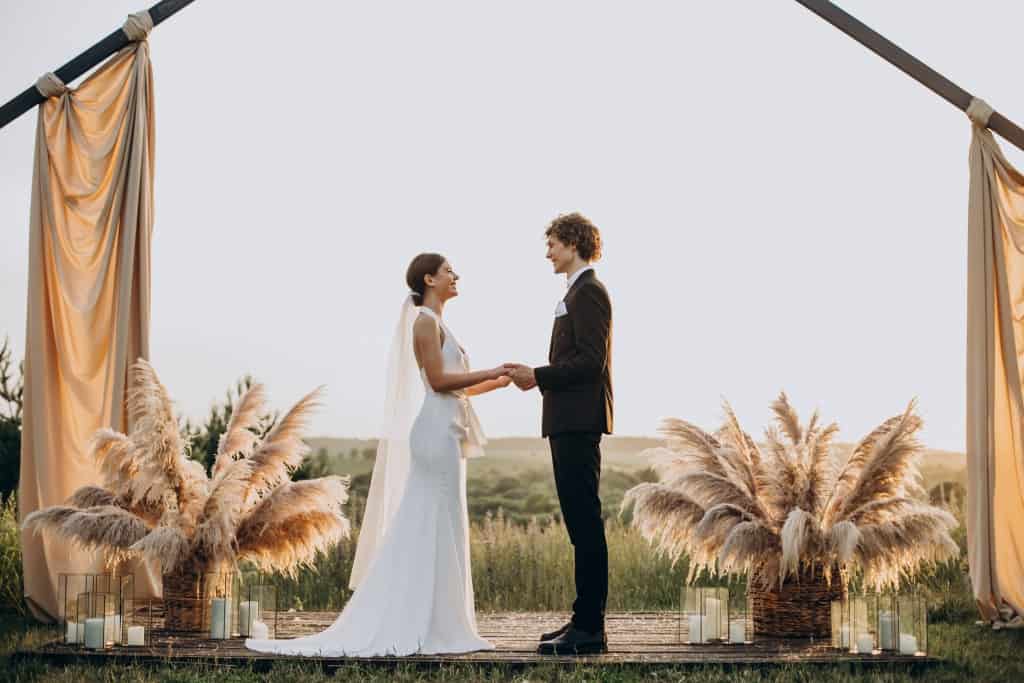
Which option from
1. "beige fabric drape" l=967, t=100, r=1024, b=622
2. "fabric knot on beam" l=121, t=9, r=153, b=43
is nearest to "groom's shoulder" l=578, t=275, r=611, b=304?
"beige fabric drape" l=967, t=100, r=1024, b=622

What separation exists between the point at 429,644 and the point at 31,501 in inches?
111

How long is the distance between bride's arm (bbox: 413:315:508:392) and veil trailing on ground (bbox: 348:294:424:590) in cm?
16

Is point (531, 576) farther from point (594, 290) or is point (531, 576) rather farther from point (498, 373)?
point (594, 290)

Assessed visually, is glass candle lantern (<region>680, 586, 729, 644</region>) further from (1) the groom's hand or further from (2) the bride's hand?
(2) the bride's hand

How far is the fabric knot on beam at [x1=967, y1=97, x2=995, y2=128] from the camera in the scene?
6.35 meters

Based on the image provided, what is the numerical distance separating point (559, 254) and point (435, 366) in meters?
0.82

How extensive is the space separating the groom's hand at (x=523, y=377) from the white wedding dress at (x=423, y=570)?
0.33 meters

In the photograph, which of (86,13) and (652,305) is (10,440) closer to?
(86,13)

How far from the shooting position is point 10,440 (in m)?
10.1

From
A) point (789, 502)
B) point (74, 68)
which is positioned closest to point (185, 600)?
point (789, 502)

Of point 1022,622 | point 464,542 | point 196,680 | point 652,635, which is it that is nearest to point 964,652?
point 1022,622

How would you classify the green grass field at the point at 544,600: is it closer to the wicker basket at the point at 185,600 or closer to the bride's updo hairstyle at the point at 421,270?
the wicker basket at the point at 185,600

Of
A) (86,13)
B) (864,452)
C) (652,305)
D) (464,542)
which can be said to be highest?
(86,13)

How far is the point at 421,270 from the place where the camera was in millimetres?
5613
